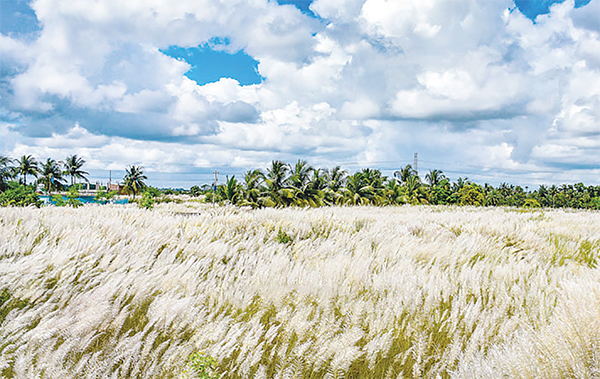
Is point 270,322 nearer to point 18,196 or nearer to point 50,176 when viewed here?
point 18,196

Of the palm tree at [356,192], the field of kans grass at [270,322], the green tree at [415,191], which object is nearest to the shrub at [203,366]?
the field of kans grass at [270,322]

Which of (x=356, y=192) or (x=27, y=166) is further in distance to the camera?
(x=27, y=166)

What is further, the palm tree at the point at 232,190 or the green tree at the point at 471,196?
the green tree at the point at 471,196

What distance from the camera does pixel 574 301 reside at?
2363mm

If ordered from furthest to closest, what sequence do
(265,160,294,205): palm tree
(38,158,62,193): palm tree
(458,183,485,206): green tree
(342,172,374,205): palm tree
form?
(38,158,62,193): palm tree, (458,183,485,206): green tree, (342,172,374,205): palm tree, (265,160,294,205): palm tree

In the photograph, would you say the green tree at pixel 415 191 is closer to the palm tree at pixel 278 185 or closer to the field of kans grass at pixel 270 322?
the palm tree at pixel 278 185

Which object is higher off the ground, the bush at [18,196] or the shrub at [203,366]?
the bush at [18,196]

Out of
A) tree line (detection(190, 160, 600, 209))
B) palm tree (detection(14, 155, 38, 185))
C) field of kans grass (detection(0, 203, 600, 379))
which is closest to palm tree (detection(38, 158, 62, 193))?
palm tree (detection(14, 155, 38, 185))

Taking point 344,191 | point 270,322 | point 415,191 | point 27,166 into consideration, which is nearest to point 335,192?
point 344,191

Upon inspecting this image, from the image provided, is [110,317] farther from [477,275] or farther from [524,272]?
[524,272]

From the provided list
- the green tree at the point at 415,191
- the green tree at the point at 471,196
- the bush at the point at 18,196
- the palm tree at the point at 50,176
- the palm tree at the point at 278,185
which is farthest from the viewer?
the palm tree at the point at 50,176

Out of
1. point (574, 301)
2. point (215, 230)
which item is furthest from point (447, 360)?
point (215, 230)

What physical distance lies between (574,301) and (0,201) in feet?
49.5

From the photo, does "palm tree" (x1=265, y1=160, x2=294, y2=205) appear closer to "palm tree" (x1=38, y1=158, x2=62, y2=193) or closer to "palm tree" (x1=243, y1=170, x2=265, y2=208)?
"palm tree" (x1=243, y1=170, x2=265, y2=208)
